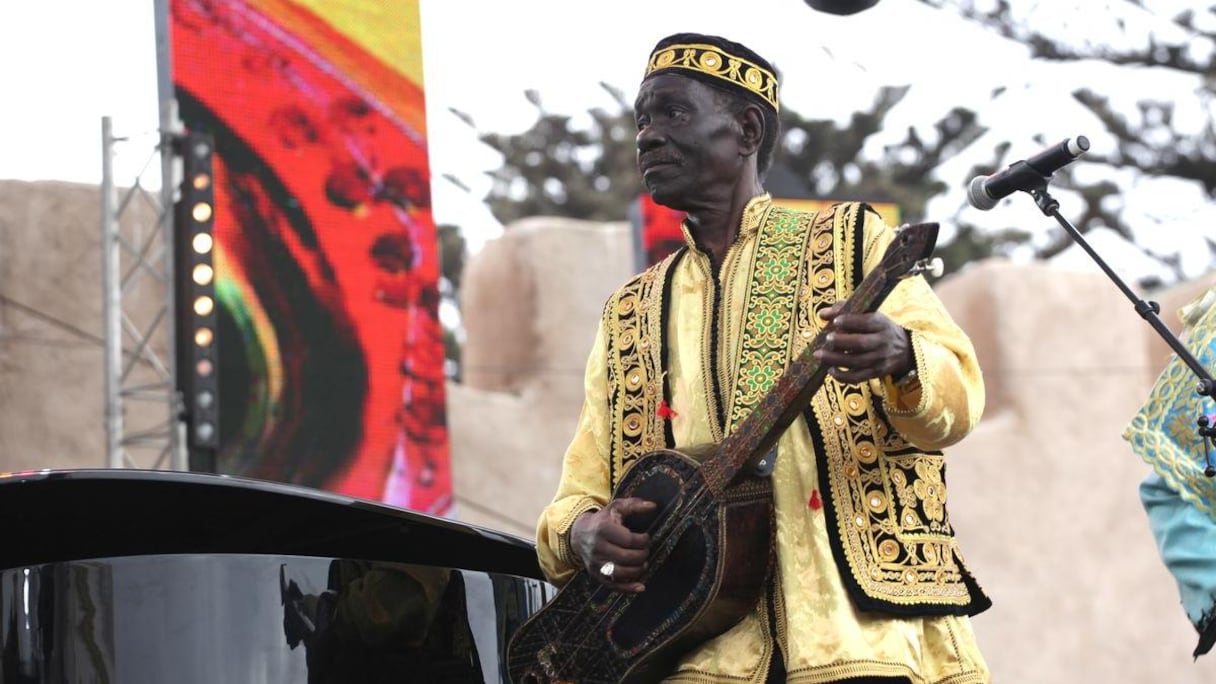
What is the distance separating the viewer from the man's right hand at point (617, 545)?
9.74 ft

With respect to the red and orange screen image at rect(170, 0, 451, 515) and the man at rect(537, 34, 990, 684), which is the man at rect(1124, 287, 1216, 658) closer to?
the man at rect(537, 34, 990, 684)

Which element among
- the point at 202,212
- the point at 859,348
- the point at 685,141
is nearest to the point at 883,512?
the point at 859,348

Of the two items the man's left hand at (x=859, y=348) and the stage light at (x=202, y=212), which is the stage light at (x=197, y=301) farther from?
the man's left hand at (x=859, y=348)

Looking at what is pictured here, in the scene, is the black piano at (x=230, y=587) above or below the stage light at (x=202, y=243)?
below

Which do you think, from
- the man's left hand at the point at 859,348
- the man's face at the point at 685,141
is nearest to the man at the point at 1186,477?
the man's left hand at the point at 859,348

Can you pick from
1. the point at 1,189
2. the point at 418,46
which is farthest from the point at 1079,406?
the point at 1,189

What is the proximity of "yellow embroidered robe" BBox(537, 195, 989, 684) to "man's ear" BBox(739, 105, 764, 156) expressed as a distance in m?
0.14

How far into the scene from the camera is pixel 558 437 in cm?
1302

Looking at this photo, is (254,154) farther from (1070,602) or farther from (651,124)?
(1070,602)

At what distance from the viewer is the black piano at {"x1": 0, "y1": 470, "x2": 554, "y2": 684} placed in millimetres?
2928

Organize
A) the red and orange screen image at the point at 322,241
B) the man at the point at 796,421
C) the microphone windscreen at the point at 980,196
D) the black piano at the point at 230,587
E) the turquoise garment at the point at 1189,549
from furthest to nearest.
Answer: the red and orange screen image at the point at 322,241
the turquoise garment at the point at 1189,549
the microphone windscreen at the point at 980,196
the black piano at the point at 230,587
the man at the point at 796,421

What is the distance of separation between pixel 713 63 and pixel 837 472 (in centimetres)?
85

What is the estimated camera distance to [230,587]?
3.09 metres

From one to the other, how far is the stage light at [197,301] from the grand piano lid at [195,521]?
18.9 feet
